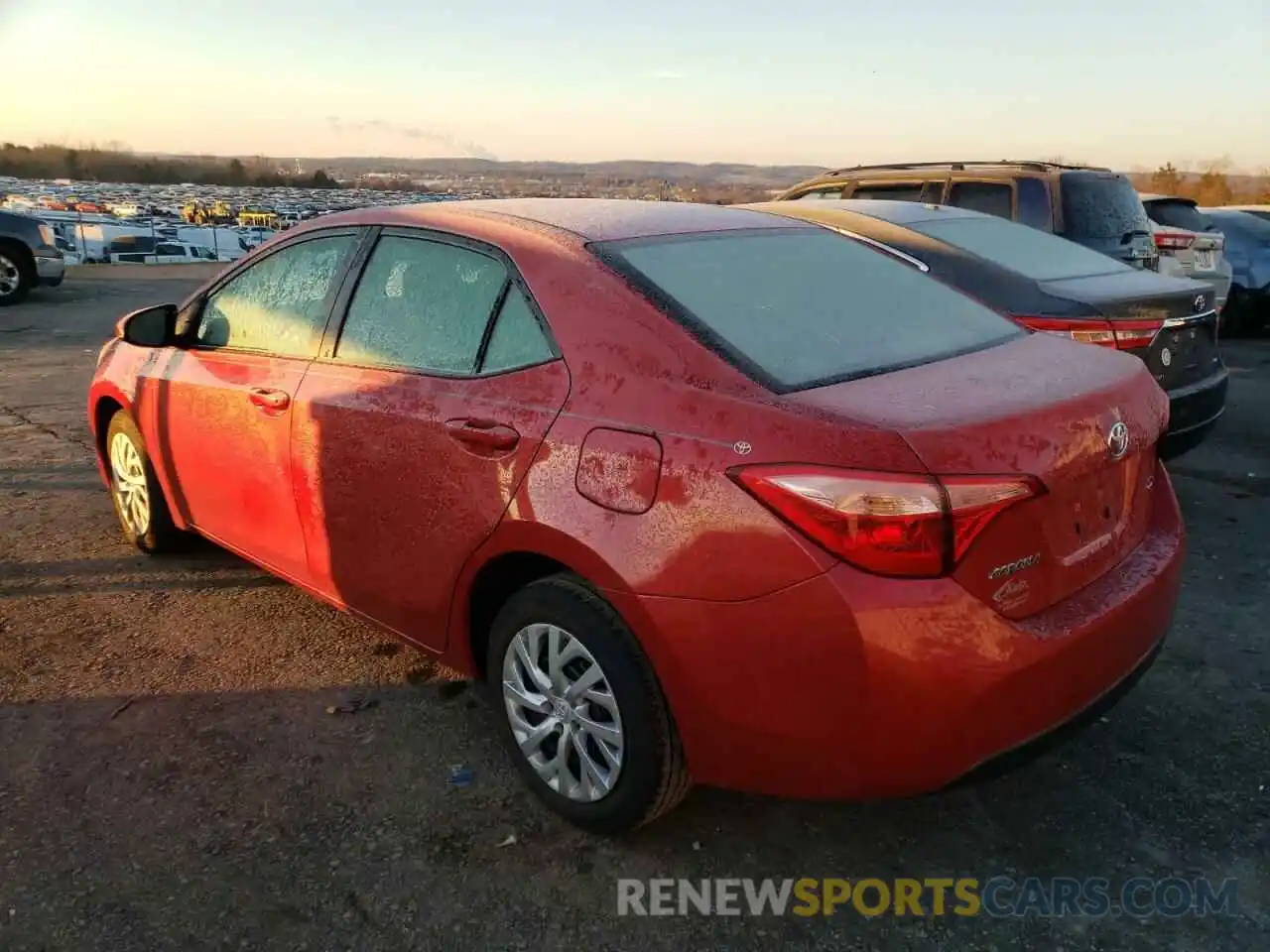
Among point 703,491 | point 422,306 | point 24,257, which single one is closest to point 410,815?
point 703,491

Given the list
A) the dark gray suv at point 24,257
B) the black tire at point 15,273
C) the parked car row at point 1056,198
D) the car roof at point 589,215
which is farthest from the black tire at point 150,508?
the black tire at point 15,273

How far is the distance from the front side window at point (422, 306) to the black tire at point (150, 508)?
1.65 metres

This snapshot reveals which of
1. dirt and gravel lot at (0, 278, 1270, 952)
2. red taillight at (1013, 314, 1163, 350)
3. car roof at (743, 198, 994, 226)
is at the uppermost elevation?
car roof at (743, 198, 994, 226)

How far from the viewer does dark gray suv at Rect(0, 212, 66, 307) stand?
13547mm

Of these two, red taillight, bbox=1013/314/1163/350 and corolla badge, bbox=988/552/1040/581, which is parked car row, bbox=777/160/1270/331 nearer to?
red taillight, bbox=1013/314/1163/350

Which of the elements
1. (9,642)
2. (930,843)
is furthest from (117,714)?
(930,843)

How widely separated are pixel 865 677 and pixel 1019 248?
4.29 meters

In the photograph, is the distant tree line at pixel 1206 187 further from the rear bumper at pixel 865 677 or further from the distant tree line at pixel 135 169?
the distant tree line at pixel 135 169

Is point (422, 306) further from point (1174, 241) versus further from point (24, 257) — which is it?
point (24, 257)

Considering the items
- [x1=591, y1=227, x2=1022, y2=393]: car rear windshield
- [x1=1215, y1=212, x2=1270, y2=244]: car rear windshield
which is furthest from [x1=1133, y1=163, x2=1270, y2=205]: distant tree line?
[x1=591, y1=227, x2=1022, y2=393]: car rear windshield

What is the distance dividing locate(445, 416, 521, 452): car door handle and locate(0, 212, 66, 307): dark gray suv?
44.5 feet

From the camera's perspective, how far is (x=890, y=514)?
2.06 meters

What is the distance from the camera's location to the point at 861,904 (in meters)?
2.47

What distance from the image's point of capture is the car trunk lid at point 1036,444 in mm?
2145
